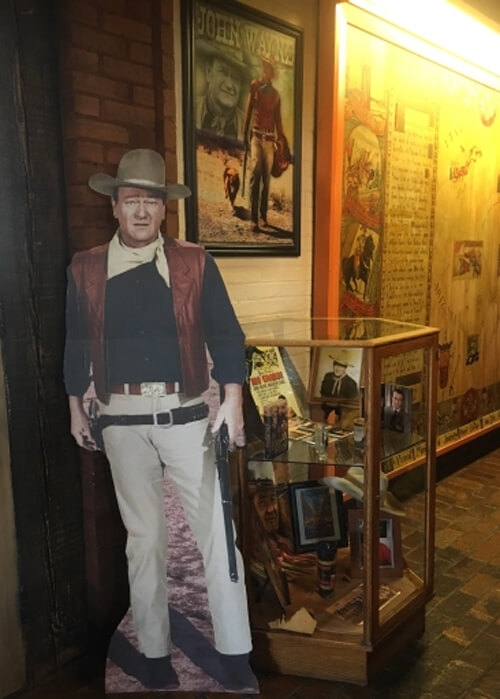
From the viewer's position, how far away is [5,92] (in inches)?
76.4

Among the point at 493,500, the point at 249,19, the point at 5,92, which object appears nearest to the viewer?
the point at 5,92

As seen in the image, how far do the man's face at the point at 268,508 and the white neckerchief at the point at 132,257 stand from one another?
919mm

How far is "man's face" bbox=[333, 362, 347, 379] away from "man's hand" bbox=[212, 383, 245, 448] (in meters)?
0.43

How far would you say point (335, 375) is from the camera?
235cm

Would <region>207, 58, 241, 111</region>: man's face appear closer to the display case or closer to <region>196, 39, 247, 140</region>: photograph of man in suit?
<region>196, 39, 247, 140</region>: photograph of man in suit

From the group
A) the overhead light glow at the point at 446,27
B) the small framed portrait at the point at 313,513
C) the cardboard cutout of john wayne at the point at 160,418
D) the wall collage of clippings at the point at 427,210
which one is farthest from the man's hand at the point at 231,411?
the overhead light glow at the point at 446,27

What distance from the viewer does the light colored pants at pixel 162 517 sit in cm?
204

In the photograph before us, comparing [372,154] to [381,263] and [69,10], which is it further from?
[69,10]

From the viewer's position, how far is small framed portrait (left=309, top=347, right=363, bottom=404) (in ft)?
7.45

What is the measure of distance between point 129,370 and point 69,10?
112 centimetres

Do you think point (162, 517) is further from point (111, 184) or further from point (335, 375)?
point (111, 184)

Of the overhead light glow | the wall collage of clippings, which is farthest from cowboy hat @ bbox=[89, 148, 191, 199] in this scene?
the overhead light glow

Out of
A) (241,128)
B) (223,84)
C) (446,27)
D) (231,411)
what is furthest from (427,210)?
(231,411)

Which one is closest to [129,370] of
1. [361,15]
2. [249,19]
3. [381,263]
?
[249,19]
